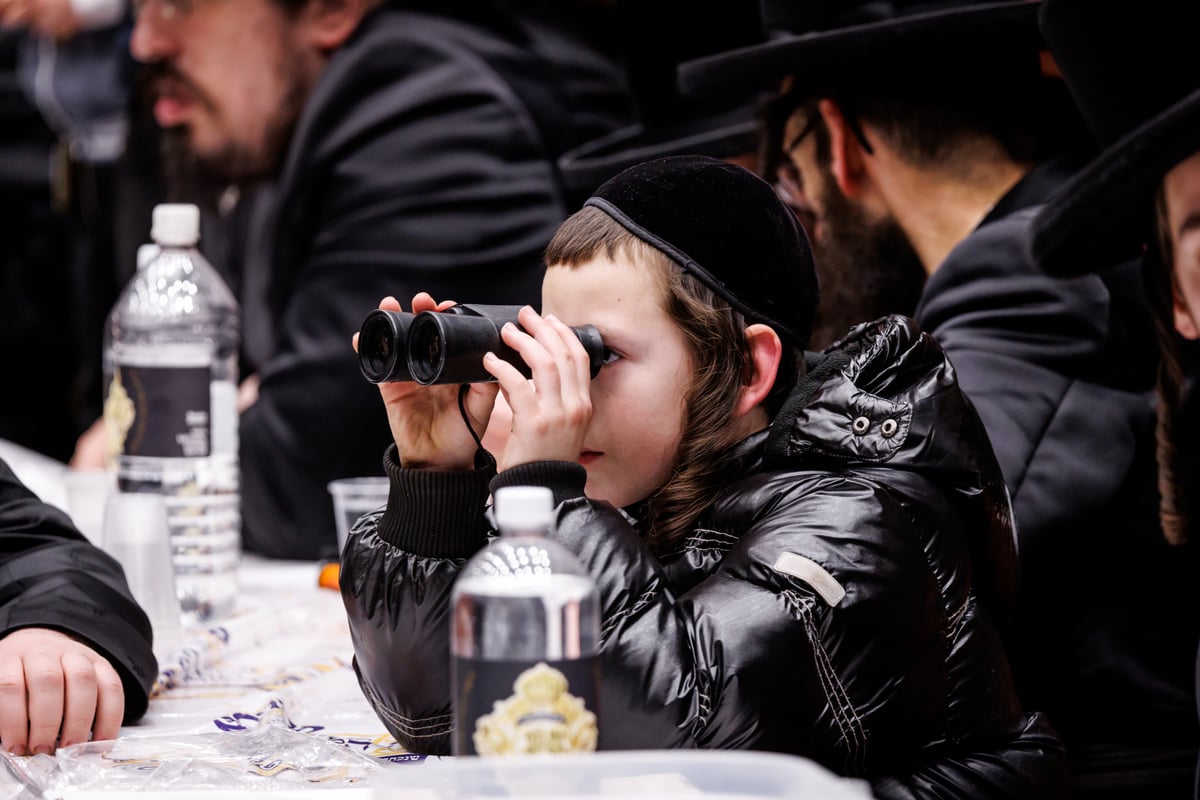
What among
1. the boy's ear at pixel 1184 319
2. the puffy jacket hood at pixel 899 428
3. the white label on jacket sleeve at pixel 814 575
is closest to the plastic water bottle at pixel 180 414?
the puffy jacket hood at pixel 899 428

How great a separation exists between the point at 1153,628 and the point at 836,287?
0.75 meters

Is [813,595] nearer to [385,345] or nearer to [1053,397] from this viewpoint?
[385,345]

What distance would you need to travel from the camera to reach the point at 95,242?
4.85m

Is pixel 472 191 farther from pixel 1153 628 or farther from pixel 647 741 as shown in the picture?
pixel 647 741

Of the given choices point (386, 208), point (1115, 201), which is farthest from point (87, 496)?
point (1115, 201)

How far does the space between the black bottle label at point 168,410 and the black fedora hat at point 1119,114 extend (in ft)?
3.77

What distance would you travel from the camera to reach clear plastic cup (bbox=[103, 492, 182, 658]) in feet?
5.93

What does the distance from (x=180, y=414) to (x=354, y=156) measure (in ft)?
3.74

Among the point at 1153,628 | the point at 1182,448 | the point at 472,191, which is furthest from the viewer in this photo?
the point at 472,191

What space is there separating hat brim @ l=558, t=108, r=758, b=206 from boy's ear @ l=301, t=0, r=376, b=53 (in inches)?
29.7

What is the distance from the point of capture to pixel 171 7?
3178 millimetres

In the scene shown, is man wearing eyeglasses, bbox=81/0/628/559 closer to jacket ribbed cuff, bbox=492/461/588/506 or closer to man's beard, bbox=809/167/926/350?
man's beard, bbox=809/167/926/350

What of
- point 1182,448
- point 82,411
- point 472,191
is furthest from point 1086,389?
point 82,411

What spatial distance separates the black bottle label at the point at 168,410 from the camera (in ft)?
6.44
